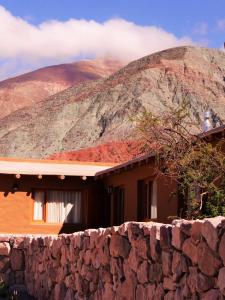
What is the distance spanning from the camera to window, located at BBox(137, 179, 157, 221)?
670 inches

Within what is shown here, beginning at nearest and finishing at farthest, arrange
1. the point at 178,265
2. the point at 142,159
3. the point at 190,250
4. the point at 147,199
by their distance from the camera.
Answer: the point at 190,250 < the point at 178,265 < the point at 142,159 < the point at 147,199

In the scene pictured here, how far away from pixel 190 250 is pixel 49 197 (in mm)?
15493

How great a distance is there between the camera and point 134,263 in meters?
7.50

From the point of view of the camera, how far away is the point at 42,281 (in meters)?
12.0

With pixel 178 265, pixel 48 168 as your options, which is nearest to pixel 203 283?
pixel 178 265

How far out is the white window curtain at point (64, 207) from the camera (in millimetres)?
21219

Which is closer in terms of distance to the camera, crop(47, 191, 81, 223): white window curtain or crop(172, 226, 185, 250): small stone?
crop(172, 226, 185, 250): small stone

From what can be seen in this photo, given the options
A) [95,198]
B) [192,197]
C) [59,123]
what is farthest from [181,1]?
[192,197]

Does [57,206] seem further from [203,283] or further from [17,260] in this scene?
[203,283]

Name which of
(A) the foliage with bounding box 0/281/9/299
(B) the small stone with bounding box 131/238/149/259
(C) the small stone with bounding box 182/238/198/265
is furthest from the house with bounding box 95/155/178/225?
(C) the small stone with bounding box 182/238/198/265

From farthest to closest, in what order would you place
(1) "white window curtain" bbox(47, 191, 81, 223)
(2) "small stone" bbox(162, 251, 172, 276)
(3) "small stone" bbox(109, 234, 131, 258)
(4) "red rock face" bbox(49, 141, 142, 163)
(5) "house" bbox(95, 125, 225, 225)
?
(4) "red rock face" bbox(49, 141, 142, 163)
(1) "white window curtain" bbox(47, 191, 81, 223)
(5) "house" bbox(95, 125, 225, 225)
(3) "small stone" bbox(109, 234, 131, 258)
(2) "small stone" bbox(162, 251, 172, 276)

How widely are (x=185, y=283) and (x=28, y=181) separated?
15.1 m

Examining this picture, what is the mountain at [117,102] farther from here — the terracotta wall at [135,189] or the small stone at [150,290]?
the small stone at [150,290]

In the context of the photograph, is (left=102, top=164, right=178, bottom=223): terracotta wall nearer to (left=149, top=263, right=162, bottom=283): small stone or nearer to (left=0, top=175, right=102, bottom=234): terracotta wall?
(left=0, top=175, right=102, bottom=234): terracotta wall
